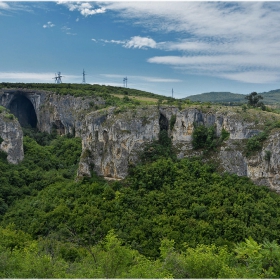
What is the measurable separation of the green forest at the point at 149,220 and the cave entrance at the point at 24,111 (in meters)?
29.2

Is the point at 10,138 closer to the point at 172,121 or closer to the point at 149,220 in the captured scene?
the point at 172,121

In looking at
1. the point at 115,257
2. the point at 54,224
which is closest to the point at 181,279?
the point at 115,257

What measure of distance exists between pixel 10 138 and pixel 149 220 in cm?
2535

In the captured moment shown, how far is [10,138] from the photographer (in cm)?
4406

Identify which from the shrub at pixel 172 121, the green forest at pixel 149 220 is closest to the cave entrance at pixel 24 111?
the green forest at pixel 149 220

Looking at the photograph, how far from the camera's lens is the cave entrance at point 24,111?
65375 mm

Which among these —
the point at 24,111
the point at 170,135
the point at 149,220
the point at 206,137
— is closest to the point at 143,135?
the point at 170,135

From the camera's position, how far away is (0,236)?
26.9 meters

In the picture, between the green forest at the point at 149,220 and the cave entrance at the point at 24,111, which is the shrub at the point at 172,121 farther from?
the cave entrance at the point at 24,111

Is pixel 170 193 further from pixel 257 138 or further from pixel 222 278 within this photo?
pixel 222 278

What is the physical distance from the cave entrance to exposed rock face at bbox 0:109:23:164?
21374mm

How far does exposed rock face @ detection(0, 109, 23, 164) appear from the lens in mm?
43750

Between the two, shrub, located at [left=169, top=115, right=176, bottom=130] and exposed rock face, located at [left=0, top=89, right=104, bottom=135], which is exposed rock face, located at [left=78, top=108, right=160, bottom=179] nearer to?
shrub, located at [left=169, top=115, right=176, bottom=130]

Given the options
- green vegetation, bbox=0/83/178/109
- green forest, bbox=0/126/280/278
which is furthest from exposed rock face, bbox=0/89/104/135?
green forest, bbox=0/126/280/278
